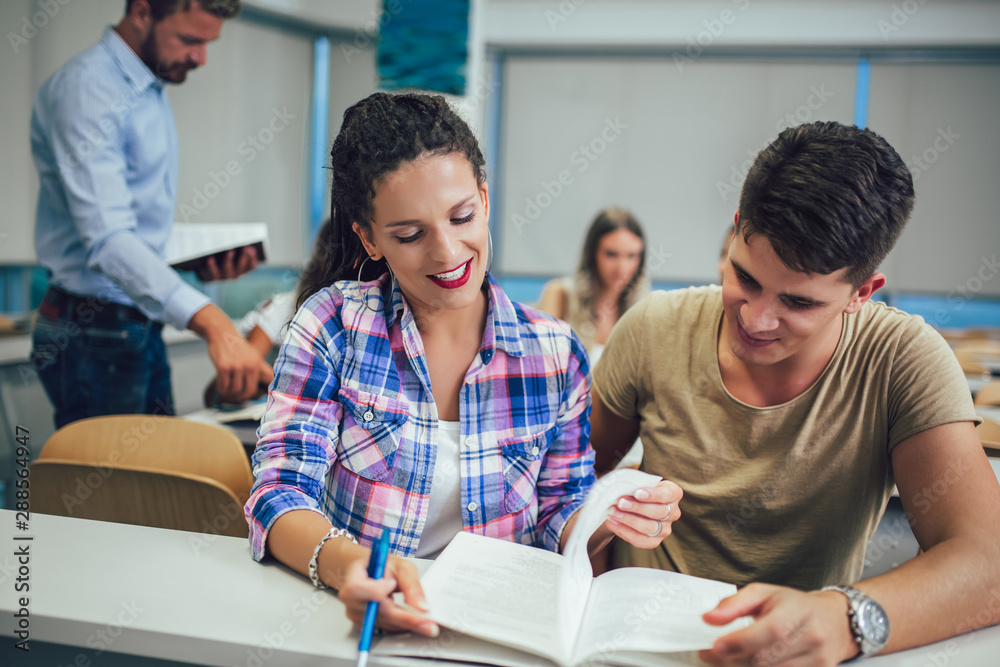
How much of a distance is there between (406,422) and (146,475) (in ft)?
1.77

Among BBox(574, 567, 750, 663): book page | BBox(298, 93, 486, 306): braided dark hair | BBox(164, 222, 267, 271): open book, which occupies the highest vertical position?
BBox(298, 93, 486, 306): braided dark hair

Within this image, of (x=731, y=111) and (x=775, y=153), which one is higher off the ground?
(x=731, y=111)

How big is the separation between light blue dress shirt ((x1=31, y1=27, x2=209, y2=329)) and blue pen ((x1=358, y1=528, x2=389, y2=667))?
1240mm

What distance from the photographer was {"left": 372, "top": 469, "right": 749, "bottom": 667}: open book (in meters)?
0.73


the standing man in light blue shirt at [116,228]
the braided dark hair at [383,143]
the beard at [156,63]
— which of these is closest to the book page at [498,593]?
the braided dark hair at [383,143]

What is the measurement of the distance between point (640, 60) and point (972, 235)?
249 centimetres

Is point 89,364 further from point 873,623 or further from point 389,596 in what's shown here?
point 873,623

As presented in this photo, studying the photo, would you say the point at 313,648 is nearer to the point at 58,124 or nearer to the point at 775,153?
the point at 775,153

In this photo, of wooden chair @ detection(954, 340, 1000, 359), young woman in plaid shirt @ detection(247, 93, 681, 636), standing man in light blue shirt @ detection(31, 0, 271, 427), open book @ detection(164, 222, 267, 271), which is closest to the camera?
young woman in plaid shirt @ detection(247, 93, 681, 636)

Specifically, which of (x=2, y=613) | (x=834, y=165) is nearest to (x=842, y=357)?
(x=834, y=165)

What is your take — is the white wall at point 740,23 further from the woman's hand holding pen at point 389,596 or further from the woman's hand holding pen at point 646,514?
the woman's hand holding pen at point 389,596

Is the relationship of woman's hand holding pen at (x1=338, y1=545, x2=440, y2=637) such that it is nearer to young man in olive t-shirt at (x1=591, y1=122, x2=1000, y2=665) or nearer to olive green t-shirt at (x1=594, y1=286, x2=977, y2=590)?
young man in olive t-shirt at (x1=591, y1=122, x2=1000, y2=665)

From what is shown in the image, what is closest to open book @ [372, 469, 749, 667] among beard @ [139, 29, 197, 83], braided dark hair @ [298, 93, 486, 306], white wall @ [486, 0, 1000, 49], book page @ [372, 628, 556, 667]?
book page @ [372, 628, 556, 667]

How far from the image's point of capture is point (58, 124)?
72.8 inches
